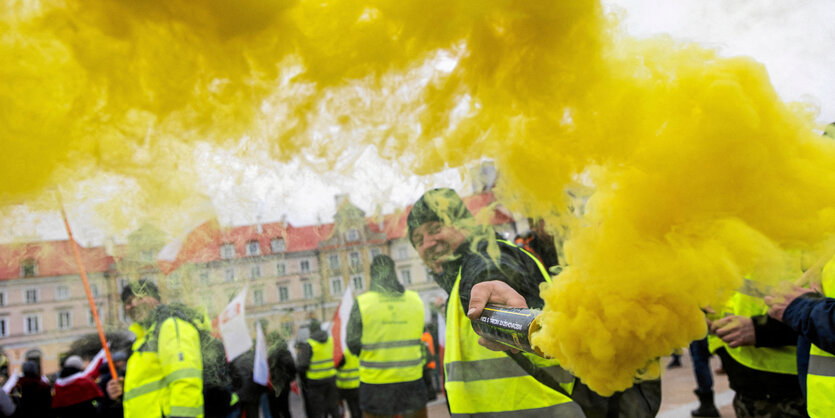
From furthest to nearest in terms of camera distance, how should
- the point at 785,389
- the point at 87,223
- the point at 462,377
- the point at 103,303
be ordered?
1. the point at 103,303
2. the point at 785,389
3. the point at 462,377
4. the point at 87,223

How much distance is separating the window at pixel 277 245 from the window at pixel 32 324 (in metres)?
2.83

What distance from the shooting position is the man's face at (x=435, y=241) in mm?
2465

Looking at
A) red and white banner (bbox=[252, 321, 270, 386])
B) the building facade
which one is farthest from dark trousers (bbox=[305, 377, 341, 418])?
the building facade

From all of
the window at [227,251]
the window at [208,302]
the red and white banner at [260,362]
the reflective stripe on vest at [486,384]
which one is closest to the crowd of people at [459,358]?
the reflective stripe on vest at [486,384]

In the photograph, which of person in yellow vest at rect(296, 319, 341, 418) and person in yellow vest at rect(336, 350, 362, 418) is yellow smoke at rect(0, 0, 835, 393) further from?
person in yellow vest at rect(296, 319, 341, 418)

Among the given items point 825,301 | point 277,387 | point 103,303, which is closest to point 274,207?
point 825,301

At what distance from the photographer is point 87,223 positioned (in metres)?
1.75

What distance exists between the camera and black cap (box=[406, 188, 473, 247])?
211 cm

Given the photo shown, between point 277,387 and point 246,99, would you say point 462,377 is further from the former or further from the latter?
point 277,387

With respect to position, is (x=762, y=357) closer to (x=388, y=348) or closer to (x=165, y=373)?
(x=388, y=348)

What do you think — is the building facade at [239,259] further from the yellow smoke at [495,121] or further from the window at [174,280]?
the yellow smoke at [495,121]

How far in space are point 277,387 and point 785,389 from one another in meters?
5.38

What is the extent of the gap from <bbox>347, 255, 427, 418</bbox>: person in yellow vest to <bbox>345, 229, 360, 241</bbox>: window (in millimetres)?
1892

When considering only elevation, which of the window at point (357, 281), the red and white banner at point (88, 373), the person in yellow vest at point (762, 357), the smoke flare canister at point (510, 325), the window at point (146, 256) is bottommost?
the person in yellow vest at point (762, 357)
